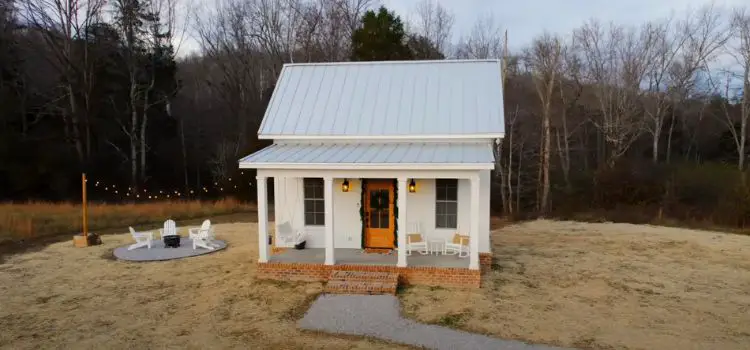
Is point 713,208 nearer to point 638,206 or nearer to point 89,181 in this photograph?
point 638,206

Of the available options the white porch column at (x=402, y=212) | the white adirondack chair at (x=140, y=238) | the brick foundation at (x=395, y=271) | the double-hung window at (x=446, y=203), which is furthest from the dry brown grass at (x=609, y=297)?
the white adirondack chair at (x=140, y=238)

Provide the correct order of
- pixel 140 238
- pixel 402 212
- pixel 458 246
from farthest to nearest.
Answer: pixel 140 238
pixel 458 246
pixel 402 212

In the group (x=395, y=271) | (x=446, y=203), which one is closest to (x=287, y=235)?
(x=395, y=271)

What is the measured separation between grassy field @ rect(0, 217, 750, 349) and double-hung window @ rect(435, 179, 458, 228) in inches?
66.4

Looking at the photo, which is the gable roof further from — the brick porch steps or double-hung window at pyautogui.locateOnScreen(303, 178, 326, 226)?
the brick porch steps

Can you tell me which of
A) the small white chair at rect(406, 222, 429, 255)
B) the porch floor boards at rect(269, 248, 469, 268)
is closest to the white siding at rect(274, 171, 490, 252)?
the small white chair at rect(406, 222, 429, 255)

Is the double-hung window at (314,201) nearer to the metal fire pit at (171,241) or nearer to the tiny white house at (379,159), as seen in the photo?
the tiny white house at (379,159)

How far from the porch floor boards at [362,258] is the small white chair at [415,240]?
0.52 ft

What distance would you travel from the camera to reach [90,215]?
19.3m

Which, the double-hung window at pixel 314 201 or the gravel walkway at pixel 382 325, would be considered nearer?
the gravel walkway at pixel 382 325

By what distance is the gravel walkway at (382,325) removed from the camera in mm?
7336

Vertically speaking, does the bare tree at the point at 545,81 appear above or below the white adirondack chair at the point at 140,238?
above

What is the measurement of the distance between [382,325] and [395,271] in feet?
7.42

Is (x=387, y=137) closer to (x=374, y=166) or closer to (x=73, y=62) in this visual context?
(x=374, y=166)
